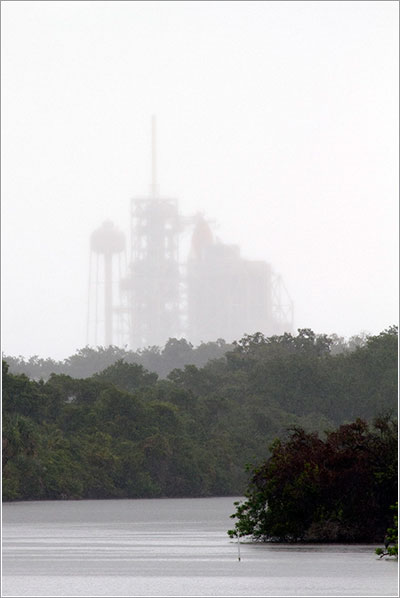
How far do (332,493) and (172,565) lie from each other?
5334 millimetres

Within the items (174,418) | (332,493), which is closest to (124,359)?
(174,418)

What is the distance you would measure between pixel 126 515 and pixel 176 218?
86.3 meters

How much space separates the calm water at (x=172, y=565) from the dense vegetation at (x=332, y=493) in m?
0.66

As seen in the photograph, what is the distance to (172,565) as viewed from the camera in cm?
2298

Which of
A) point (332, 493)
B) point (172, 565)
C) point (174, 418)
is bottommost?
point (172, 565)

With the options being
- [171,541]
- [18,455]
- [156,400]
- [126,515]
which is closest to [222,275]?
[156,400]

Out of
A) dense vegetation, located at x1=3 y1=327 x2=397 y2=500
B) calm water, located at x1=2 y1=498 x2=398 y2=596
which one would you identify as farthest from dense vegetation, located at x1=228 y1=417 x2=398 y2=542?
dense vegetation, located at x1=3 y1=327 x2=397 y2=500

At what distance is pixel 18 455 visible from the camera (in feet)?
199

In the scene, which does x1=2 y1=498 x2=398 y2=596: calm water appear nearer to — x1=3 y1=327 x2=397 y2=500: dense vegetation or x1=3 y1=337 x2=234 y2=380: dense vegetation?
x1=3 y1=327 x2=397 y2=500: dense vegetation

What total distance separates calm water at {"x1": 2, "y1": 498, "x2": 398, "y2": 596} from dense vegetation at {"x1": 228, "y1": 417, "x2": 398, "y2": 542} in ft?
2.15

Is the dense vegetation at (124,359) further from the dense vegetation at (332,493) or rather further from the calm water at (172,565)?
the dense vegetation at (332,493)

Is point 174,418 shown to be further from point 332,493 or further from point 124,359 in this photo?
point 124,359

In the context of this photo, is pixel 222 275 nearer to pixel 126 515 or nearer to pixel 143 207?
pixel 143 207

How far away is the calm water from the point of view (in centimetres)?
1892
